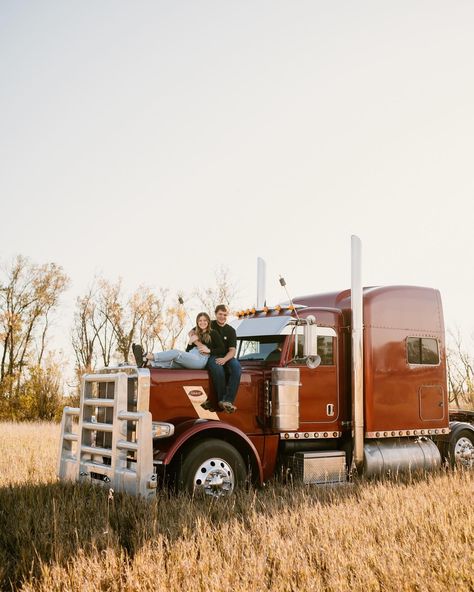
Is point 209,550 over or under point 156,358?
under

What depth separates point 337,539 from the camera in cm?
611

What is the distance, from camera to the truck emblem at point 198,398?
332 inches

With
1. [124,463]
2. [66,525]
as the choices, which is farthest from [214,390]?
[66,525]

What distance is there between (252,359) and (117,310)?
3565cm

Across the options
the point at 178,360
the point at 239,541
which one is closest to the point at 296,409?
the point at 178,360

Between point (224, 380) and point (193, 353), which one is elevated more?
point (193, 353)

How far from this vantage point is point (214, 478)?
7.98m

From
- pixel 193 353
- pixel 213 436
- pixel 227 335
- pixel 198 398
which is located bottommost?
pixel 213 436

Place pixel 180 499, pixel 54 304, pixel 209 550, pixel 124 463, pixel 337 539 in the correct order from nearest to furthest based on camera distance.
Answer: pixel 209 550 < pixel 337 539 < pixel 180 499 < pixel 124 463 < pixel 54 304

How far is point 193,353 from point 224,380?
532 mm

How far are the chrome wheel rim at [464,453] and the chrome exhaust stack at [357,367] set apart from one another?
256cm

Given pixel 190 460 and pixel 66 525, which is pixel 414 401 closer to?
pixel 190 460

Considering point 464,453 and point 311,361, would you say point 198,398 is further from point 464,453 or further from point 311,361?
point 464,453

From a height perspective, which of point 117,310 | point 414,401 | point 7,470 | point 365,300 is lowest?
point 7,470
